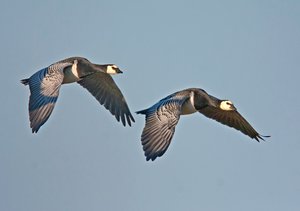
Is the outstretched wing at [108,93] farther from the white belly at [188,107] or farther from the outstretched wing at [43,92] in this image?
the white belly at [188,107]

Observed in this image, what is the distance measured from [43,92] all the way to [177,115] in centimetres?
406

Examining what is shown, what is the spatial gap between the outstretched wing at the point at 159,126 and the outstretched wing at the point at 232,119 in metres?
2.96

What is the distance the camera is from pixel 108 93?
3541cm

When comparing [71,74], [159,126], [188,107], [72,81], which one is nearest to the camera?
[159,126]

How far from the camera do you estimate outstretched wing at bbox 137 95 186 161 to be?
2728 cm

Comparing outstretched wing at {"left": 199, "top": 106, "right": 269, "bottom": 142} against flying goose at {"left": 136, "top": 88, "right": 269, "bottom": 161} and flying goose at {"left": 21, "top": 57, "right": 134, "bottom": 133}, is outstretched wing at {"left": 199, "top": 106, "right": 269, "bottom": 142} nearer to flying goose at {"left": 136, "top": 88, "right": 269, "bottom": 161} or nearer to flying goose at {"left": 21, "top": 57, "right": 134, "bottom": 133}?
flying goose at {"left": 136, "top": 88, "right": 269, "bottom": 161}

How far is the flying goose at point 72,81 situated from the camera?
29.1 m

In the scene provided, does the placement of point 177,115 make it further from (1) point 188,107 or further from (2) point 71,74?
(2) point 71,74

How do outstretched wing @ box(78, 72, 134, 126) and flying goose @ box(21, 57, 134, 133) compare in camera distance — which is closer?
flying goose @ box(21, 57, 134, 133)

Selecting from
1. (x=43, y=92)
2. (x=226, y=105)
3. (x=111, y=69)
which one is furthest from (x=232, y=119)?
(x=43, y=92)

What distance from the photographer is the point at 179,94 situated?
1225 inches

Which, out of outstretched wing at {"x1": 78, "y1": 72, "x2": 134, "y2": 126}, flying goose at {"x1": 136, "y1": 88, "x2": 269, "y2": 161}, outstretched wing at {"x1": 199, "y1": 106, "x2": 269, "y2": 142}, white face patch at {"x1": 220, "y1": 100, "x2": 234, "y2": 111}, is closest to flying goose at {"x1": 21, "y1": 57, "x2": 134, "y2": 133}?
outstretched wing at {"x1": 78, "y1": 72, "x2": 134, "y2": 126}

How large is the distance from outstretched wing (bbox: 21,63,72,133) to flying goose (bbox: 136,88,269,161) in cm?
255

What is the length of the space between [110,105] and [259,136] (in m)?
5.51
